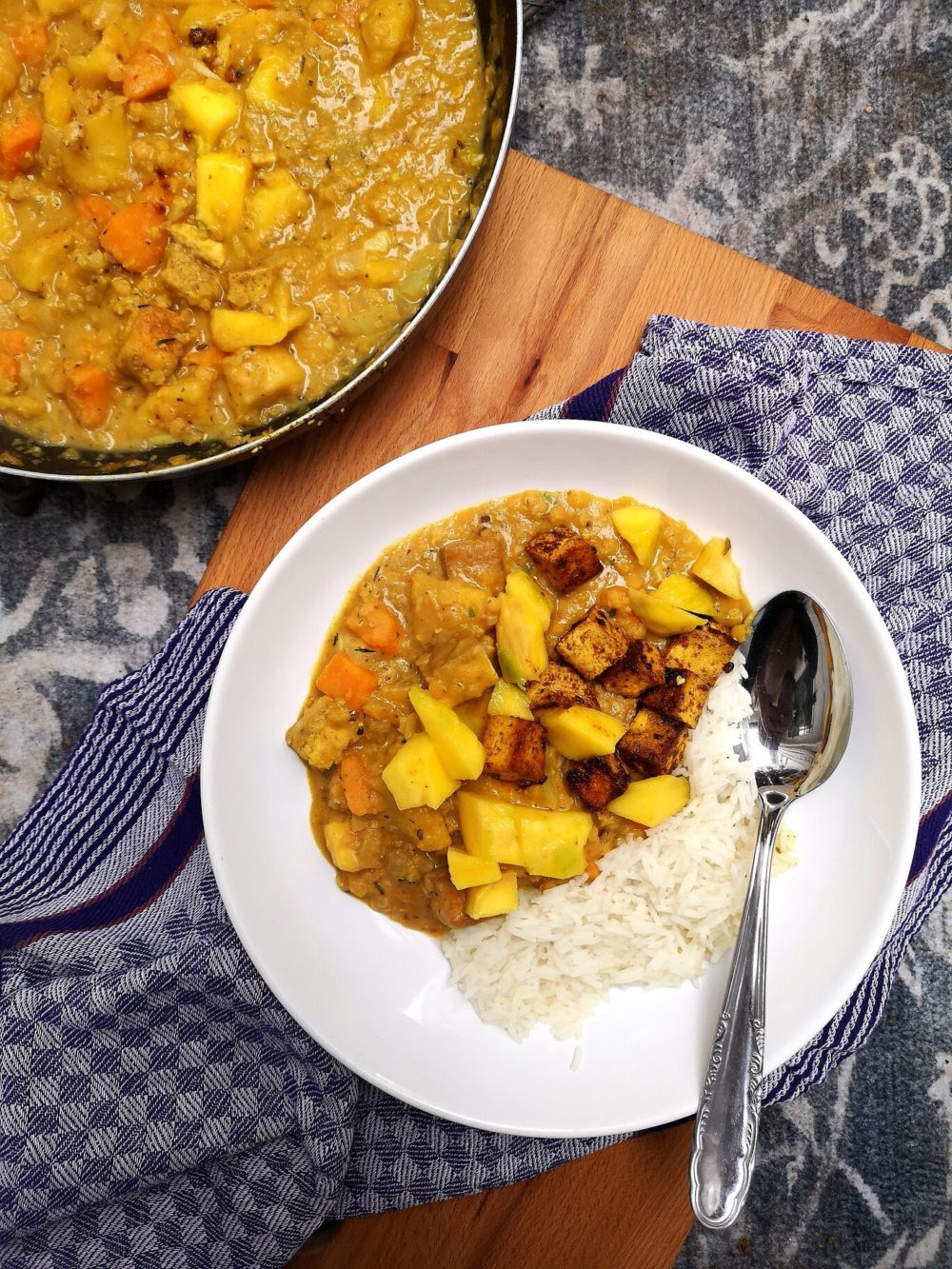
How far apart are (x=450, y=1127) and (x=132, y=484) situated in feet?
6.03

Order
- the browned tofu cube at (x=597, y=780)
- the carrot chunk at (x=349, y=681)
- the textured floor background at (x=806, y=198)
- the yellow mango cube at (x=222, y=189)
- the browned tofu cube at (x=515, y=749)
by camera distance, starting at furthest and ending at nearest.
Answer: the textured floor background at (x=806, y=198), the yellow mango cube at (x=222, y=189), the carrot chunk at (x=349, y=681), the browned tofu cube at (x=597, y=780), the browned tofu cube at (x=515, y=749)

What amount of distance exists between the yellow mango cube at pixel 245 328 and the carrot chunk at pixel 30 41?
80cm

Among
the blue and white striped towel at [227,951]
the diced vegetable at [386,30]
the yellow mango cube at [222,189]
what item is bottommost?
the blue and white striped towel at [227,951]

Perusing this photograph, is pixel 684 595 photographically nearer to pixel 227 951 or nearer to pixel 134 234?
pixel 227 951

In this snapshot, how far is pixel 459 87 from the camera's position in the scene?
8.12 ft

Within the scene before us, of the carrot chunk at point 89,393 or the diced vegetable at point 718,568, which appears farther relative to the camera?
the carrot chunk at point 89,393

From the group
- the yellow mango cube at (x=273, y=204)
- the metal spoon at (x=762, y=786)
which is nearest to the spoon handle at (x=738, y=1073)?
the metal spoon at (x=762, y=786)

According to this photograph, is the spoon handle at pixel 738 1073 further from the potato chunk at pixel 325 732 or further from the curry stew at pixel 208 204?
the curry stew at pixel 208 204

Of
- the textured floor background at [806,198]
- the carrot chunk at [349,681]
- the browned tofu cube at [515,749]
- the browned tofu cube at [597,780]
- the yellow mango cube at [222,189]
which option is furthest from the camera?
the textured floor background at [806,198]

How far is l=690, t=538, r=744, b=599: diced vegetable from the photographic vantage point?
223cm

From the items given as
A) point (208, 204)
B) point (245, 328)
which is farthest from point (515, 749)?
point (208, 204)

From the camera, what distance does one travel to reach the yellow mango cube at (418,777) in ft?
6.67

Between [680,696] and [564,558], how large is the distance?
41 cm

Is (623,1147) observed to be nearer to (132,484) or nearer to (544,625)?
(544,625)
